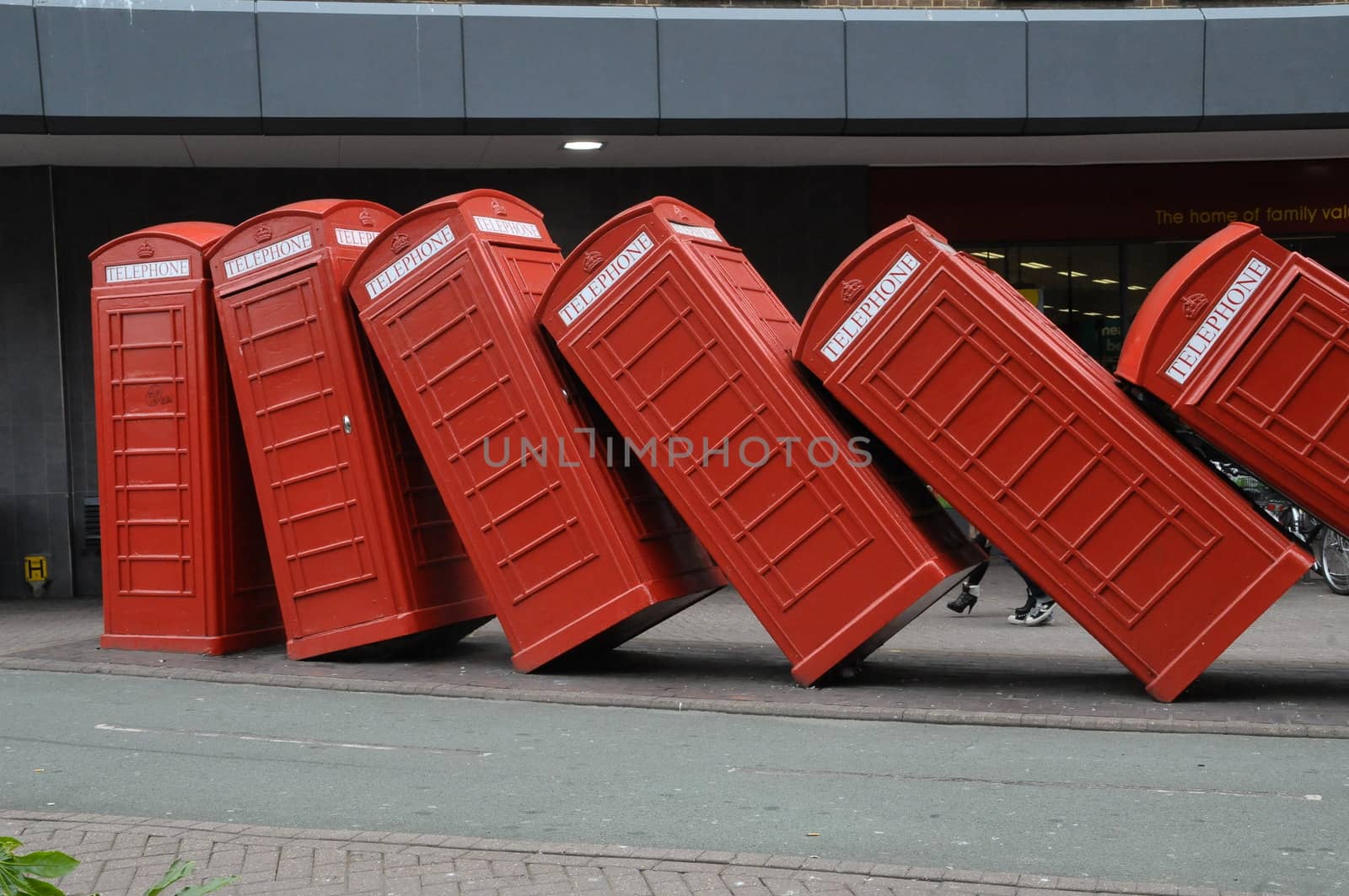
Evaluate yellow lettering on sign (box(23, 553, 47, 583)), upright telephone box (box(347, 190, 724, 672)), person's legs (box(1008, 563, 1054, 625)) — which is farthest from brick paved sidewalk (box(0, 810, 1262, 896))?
yellow lettering on sign (box(23, 553, 47, 583))

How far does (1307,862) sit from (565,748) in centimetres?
370

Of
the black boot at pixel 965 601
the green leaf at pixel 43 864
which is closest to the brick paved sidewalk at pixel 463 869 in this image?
the green leaf at pixel 43 864

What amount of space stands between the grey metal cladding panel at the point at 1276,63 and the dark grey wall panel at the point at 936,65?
1.87 meters

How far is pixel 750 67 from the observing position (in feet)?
43.7

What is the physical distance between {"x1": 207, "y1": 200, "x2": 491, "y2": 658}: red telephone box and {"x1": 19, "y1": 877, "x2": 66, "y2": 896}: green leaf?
7.85m

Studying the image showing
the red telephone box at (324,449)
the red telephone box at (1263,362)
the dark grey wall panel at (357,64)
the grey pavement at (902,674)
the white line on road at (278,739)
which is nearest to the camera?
the white line on road at (278,739)

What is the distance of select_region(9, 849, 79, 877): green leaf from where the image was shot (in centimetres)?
192

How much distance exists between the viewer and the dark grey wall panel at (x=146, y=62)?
41.8 feet

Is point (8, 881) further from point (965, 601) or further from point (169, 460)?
point (965, 601)

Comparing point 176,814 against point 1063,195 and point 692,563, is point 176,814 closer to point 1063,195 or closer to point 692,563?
point 692,563

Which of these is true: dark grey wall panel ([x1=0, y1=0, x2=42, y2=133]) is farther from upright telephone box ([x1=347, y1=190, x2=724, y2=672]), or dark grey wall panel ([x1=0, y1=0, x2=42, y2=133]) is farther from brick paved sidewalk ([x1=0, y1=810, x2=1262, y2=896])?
brick paved sidewalk ([x1=0, y1=810, x2=1262, y2=896])

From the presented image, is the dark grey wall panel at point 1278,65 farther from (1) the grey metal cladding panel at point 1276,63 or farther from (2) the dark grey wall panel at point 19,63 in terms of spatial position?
(2) the dark grey wall panel at point 19,63

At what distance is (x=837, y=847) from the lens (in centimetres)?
560

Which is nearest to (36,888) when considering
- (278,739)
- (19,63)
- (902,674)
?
(278,739)
